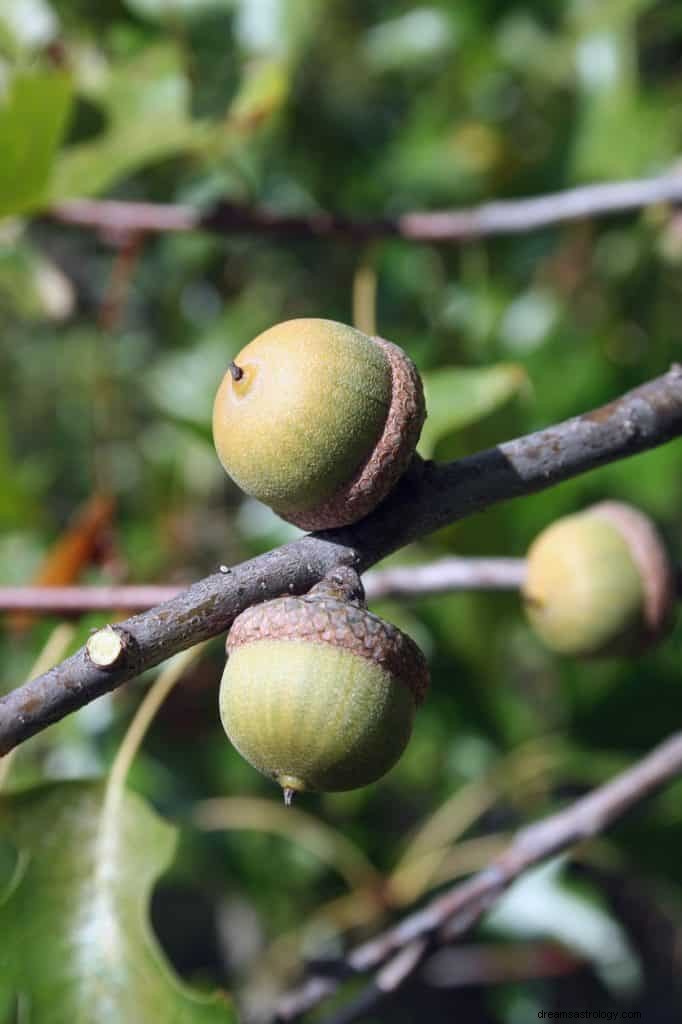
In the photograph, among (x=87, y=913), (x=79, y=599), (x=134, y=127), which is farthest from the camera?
(x=134, y=127)

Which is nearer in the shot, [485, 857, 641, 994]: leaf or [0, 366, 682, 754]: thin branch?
[0, 366, 682, 754]: thin branch

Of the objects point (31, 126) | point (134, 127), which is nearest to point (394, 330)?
point (134, 127)

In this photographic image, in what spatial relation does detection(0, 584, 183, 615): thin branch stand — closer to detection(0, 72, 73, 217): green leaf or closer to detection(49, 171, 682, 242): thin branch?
detection(0, 72, 73, 217): green leaf

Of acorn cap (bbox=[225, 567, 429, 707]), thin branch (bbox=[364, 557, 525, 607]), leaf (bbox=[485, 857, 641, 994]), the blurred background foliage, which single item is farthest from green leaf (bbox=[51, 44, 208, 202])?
leaf (bbox=[485, 857, 641, 994])

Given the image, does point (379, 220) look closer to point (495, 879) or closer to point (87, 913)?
point (495, 879)

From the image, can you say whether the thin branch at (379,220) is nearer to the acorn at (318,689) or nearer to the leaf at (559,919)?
the acorn at (318,689)

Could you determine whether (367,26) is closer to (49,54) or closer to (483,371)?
(49,54)
